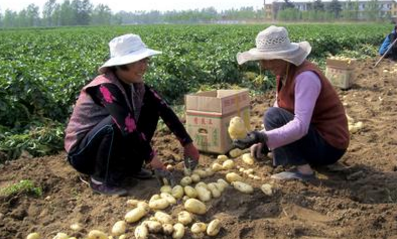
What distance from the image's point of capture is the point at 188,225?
2.96 metres

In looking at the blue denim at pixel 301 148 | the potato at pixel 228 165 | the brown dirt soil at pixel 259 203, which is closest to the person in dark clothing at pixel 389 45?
the brown dirt soil at pixel 259 203

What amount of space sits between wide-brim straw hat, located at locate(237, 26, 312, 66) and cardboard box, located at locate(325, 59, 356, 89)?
5.01 m

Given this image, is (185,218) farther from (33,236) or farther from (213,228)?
(33,236)

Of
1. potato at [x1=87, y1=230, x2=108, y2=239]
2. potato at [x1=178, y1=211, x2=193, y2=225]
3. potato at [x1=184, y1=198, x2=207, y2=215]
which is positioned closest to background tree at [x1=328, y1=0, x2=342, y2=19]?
potato at [x1=184, y1=198, x2=207, y2=215]

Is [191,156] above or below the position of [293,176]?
above

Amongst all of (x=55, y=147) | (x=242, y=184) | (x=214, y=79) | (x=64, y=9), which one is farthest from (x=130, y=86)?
(x=64, y=9)

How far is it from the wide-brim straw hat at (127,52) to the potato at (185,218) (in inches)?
45.1

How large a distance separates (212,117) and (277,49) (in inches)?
44.0

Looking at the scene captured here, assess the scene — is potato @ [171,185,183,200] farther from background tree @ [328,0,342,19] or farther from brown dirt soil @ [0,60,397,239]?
background tree @ [328,0,342,19]

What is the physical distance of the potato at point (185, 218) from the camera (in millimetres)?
2934

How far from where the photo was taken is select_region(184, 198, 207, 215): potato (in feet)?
10.0

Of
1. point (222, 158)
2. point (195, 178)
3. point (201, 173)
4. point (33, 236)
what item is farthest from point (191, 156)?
point (33, 236)

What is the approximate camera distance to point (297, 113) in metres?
3.35

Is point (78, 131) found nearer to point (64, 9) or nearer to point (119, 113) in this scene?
point (119, 113)
